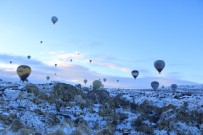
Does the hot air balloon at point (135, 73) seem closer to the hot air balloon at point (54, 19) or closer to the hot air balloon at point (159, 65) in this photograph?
the hot air balloon at point (159, 65)

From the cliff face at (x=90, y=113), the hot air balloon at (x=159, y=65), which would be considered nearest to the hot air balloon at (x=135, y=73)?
the hot air balloon at (x=159, y=65)

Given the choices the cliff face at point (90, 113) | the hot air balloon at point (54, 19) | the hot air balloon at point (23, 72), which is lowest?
the cliff face at point (90, 113)

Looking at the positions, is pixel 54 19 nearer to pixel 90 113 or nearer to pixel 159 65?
pixel 159 65

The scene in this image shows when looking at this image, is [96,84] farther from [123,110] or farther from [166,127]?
[166,127]

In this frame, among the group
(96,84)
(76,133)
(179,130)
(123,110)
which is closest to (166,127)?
(179,130)

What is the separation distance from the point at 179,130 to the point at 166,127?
1.24m

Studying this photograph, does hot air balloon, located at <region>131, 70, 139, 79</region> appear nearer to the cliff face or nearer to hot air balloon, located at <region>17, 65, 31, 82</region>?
hot air balloon, located at <region>17, 65, 31, 82</region>

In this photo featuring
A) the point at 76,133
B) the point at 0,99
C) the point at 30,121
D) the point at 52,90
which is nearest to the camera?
the point at 76,133

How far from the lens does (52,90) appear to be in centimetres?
4441

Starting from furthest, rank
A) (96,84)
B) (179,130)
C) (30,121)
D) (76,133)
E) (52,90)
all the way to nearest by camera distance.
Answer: (96,84), (52,90), (179,130), (30,121), (76,133)

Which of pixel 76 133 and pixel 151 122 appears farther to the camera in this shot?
pixel 151 122

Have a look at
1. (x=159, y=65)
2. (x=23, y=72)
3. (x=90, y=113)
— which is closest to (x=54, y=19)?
(x=23, y=72)

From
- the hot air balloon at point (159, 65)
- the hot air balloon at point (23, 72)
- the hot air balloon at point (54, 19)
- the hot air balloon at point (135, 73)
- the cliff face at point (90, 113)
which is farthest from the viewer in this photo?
the hot air balloon at point (135, 73)

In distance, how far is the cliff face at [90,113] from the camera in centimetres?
3190
